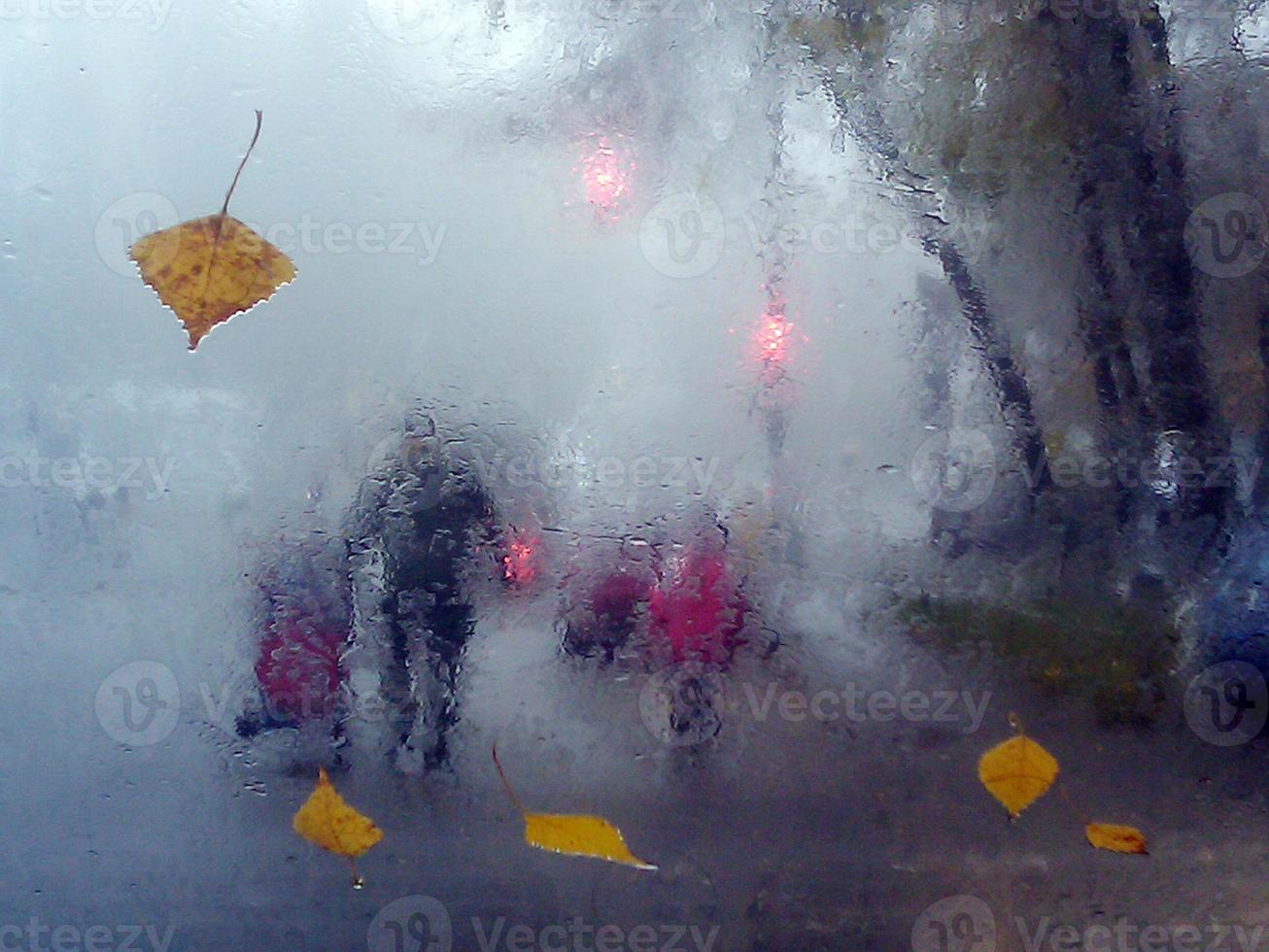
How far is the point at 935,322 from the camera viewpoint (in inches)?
147

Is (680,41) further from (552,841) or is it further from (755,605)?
(552,841)

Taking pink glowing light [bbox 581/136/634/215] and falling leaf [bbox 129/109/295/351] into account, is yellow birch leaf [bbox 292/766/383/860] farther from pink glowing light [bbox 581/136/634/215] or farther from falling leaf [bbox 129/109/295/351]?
pink glowing light [bbox 581/136/634/215]

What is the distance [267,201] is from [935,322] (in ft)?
9.46

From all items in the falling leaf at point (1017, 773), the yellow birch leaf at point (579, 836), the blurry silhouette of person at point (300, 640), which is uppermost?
the blurry silhouette of person at point (300, 640)

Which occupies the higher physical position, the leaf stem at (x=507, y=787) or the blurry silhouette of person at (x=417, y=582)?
the blurry silhouette of person at (x=417, y=582)

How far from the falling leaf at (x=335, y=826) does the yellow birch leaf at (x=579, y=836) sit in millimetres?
647

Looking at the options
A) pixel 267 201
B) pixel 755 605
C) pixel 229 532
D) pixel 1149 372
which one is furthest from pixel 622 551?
pixel 1149 372

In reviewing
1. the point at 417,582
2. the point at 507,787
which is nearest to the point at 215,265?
the point at 417,582

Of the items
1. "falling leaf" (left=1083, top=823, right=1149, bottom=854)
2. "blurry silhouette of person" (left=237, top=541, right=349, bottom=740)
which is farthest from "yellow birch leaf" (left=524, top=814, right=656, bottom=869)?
"falling leaf" (left=1083, top=823, right=1149, bottom=854)

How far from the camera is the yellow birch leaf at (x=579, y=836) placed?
3566 mm

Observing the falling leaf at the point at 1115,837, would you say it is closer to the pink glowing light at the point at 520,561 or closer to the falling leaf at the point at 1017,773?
the falling leaf at the point at 1017,773

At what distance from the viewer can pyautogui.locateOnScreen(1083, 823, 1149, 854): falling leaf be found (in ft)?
11.8

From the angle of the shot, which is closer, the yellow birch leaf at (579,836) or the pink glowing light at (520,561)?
the yellow birch leaf at (579,836)

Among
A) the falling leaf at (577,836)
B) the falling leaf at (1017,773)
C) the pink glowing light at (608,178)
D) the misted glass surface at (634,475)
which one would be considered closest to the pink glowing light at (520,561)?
the misted glass surface at (634,475)
